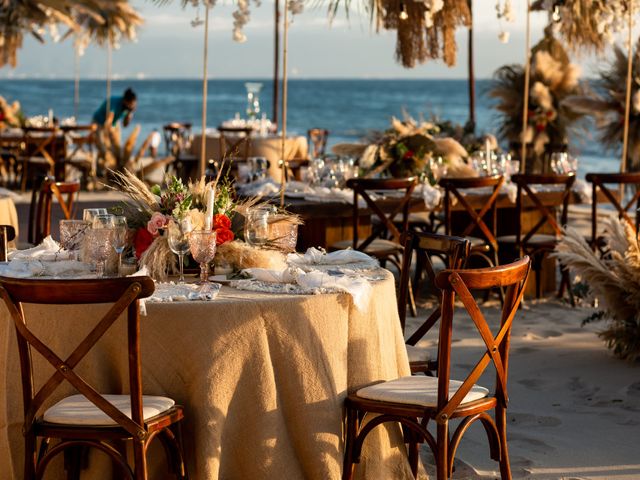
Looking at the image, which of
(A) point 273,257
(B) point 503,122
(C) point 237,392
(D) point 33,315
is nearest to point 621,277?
(A) point 273,257

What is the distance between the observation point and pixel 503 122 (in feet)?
34.3

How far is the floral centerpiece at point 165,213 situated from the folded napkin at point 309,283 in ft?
0.92

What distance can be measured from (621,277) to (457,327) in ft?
4.24

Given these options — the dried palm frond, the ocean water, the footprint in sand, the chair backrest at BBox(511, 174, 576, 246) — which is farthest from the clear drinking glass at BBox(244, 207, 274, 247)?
the ocean water

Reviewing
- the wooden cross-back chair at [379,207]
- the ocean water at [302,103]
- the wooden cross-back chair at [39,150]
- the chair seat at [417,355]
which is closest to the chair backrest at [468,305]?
the chair seat at [417,355]

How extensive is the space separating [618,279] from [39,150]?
9.31 metres

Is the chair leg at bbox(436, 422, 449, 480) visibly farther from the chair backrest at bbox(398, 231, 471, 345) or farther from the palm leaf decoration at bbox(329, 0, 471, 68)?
the palm leaf decoration at bbox(329, 0, 471, 68)

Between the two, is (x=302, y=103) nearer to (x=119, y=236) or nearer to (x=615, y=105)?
(x=615, y=105)

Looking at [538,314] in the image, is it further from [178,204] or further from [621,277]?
[178,204]

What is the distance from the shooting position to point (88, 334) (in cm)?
338

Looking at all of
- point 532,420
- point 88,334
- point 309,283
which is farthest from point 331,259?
point 532,420

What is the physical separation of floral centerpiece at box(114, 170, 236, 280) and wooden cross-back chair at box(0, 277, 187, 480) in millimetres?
519

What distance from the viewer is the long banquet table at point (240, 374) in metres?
3.52

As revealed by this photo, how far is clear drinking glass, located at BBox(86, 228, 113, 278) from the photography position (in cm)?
387
